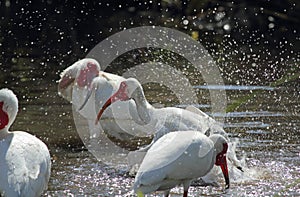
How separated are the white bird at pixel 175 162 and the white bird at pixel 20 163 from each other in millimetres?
684

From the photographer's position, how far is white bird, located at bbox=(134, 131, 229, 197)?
5.21m

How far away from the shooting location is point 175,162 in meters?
5.38

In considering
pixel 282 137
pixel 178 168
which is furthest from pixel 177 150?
pixel 282 137

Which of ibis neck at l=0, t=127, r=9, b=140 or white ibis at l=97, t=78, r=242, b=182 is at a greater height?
ibis neck at l=0, t=127, r=9, b=140

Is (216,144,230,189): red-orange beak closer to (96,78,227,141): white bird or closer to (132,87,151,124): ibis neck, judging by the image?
(96,78,227,141): white bird

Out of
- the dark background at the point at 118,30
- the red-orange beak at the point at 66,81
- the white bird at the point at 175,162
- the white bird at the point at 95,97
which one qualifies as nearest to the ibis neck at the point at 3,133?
the white bird at the point at 175,162

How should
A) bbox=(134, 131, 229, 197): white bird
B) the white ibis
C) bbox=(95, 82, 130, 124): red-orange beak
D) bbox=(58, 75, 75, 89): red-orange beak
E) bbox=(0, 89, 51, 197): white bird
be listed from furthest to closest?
bbox=(58, 75, 75, 89): red-orange beak → bbox=(95, 82, 130, 124): red-orange beak → the white ibis → bbox=(134, 131, 229, 197): white bird → bbox=(0, 89, 51, 197): white bird

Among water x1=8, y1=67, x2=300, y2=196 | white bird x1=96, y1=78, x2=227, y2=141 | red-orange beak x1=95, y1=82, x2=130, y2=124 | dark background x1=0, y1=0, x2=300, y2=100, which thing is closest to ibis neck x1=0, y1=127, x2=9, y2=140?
water x1=8, y1=67, x2=300, y2=196

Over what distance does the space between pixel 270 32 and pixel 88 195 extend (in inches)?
350

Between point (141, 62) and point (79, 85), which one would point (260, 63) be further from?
point (79, 85)

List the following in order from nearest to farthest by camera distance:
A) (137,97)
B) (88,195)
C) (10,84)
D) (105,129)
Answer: (88,195) → (137,97) → (105,129) → (10,84)

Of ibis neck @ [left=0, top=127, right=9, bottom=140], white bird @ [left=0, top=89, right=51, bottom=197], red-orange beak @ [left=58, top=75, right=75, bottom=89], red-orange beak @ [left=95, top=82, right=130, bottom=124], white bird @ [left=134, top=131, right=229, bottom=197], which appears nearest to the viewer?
white bird @ [left=0, top=89, right=51, bottom=197]

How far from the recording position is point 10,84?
10234mm

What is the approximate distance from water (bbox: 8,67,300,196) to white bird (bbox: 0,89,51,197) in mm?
710
